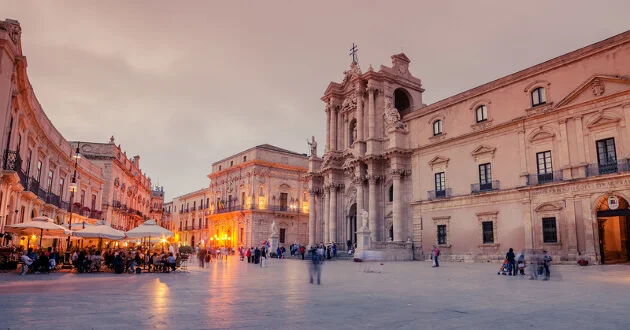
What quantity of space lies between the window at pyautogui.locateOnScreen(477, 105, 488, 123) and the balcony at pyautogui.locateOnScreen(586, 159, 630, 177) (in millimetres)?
7378

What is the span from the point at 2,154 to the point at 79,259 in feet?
16.7

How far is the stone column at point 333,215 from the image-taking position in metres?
39.3

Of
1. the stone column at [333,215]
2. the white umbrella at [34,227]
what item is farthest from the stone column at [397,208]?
the white umbrella at [34,227]

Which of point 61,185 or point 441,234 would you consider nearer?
point 441,234

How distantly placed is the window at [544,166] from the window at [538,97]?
9.71 feet

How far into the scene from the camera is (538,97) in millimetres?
25125

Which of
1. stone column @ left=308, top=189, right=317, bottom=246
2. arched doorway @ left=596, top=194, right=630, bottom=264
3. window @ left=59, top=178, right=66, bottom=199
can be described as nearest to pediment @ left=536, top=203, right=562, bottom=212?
arched doorway @ left=596, top=194, right=630, bottom=264

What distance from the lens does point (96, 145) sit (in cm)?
4519

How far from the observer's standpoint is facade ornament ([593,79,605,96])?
22000 millimetres

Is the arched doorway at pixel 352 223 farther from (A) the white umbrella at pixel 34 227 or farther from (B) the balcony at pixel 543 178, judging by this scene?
(A) the white umbrella at pixel 34 227

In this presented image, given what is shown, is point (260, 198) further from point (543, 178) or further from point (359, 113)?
point (543, 178)

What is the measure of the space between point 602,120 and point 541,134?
320 centimetres

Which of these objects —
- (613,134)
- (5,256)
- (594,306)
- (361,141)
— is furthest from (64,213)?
(613,134)

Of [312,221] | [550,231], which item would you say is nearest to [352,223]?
[312,221]
